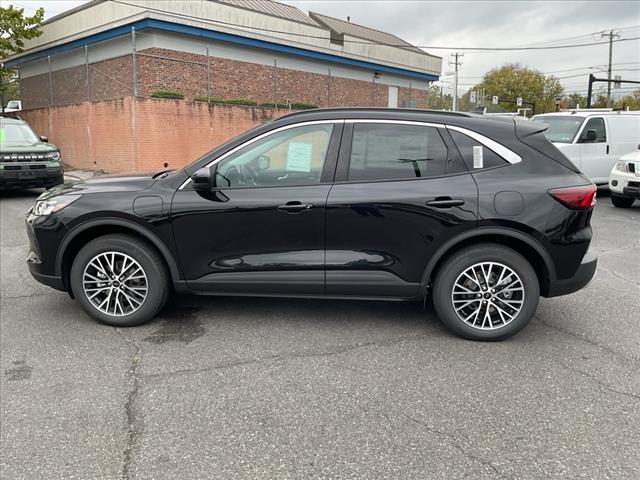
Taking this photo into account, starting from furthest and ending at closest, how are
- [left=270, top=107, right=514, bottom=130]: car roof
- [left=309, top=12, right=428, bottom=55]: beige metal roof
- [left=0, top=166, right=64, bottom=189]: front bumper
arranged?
[left=309, top=12, right=428, bottom=55]: beige metal roof → [left=0, top=166, right=64, bottom=189]: front bumper → [left=270, top=107, right=514, bottom=130]: car roof

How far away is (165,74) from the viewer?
18703mm

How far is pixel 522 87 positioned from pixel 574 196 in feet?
221

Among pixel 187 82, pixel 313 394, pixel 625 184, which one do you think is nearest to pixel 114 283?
pixel 313 394

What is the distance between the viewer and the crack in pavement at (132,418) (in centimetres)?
249

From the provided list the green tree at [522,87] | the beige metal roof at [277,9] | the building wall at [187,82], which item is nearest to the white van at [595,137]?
the building wall at [187,82]

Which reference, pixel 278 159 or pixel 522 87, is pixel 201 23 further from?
pixel 522 87

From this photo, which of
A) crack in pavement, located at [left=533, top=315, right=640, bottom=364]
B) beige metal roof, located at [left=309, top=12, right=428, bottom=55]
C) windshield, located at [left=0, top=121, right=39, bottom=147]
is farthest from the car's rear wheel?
beige metal roof, located at [left=309, top=12, right=428, bottom=55]

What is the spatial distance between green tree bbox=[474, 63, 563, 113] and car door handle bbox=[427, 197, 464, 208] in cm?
6417

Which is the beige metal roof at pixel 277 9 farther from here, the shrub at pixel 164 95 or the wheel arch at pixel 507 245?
the wheel arch at pixel 507 245

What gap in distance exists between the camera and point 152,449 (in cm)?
260

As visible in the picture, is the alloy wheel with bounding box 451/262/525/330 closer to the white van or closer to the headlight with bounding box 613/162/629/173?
the headlight with bounding box 613/162/629/173

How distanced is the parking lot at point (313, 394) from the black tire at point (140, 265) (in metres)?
0.12

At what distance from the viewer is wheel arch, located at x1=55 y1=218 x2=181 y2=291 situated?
13.0 feet

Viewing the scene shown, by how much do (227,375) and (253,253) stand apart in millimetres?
983
